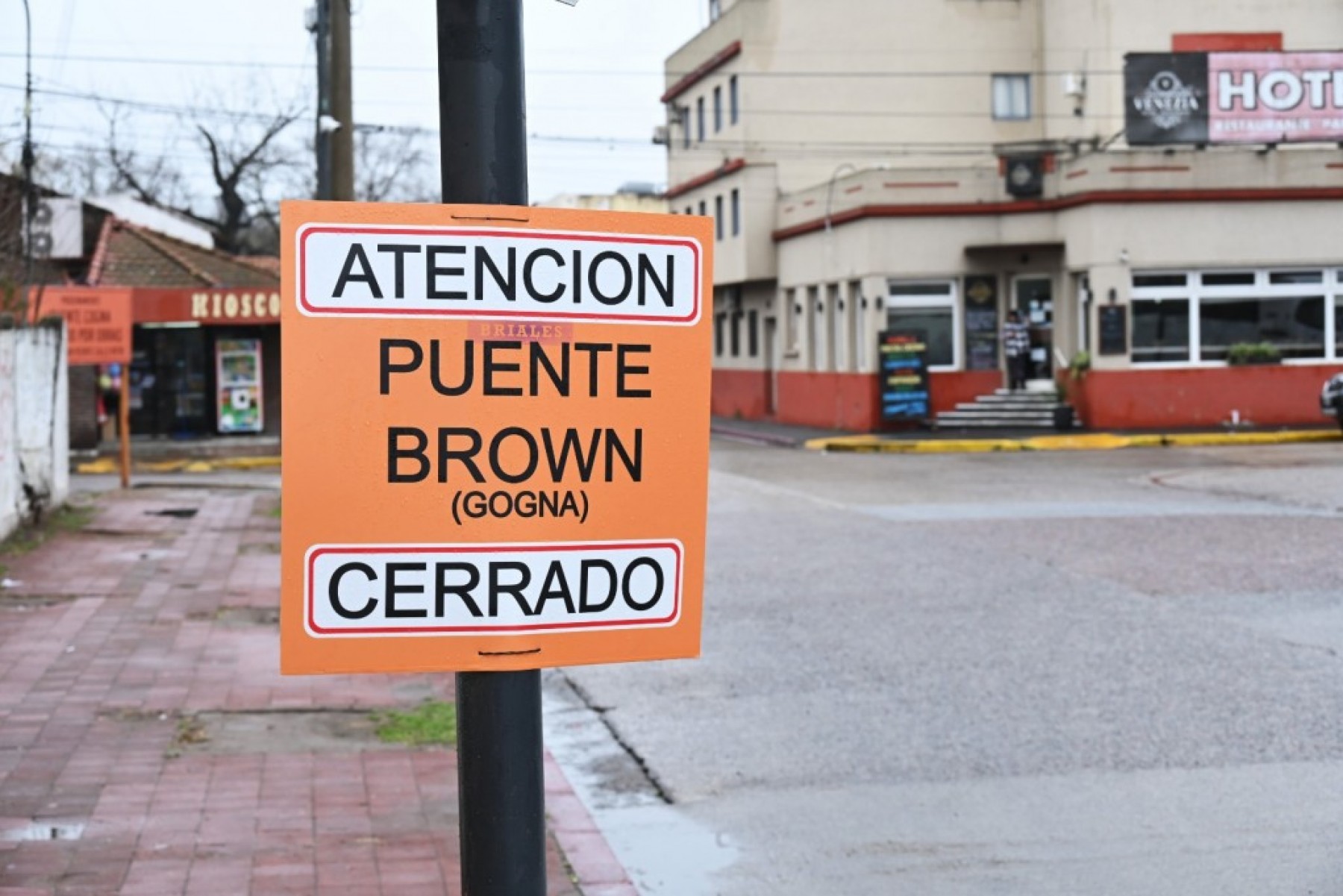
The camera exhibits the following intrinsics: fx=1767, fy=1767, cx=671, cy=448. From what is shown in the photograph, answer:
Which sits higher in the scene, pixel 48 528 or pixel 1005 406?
pixel 1005 406

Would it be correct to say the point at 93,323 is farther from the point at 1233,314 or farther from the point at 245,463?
the point at 1233,314

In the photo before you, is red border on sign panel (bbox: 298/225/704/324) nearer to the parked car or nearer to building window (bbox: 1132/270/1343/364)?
the parked car

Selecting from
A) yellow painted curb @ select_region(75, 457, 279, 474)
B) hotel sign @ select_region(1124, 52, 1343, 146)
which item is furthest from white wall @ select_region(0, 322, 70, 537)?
hotel sign @ select_region(1124, 52, 1343, 146)

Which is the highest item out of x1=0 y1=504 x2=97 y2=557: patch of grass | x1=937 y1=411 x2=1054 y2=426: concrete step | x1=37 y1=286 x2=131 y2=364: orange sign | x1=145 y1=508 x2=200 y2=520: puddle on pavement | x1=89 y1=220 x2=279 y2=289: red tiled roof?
x1=89 y1=220 x2=279 y2=289: red tiled roof

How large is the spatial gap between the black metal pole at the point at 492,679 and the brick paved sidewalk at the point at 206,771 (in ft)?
9.44

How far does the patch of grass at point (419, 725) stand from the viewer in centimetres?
830

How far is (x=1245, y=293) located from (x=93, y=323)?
862 inches

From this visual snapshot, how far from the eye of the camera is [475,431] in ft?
9.89

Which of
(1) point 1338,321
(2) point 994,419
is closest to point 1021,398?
(2) point 994,419

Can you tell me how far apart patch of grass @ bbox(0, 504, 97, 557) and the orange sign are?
3.96 metres

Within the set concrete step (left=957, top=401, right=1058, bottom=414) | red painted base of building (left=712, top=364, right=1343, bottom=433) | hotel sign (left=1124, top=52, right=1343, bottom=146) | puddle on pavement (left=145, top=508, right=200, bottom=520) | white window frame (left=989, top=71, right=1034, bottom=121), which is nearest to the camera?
puddle on pavement (left=145, top=508, right=200, bottom=520)

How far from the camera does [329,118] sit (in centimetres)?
1909

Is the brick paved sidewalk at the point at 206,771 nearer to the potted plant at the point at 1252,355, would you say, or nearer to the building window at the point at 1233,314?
the building window at the point at 1233,314

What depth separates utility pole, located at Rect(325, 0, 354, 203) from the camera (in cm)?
1884
